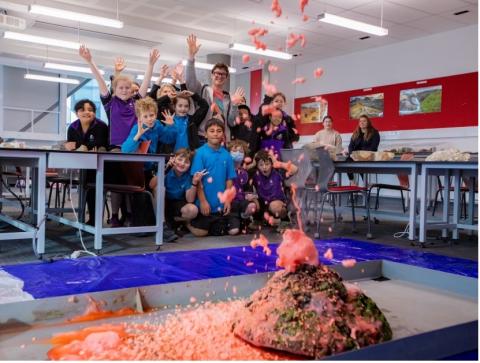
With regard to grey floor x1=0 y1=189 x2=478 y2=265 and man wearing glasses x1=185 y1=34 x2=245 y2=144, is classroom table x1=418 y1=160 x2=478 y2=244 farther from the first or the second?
man wearing glasses x1=185 y1=34 x2=245 y2=144

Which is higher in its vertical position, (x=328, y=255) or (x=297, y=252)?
(x=297, y=252)

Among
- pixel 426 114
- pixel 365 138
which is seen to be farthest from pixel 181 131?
pixel 426 114

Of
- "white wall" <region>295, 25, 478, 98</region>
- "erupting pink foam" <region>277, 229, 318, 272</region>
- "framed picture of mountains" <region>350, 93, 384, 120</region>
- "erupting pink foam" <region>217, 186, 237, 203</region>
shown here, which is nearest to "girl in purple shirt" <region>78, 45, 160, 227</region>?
"erupting pink foam" <region>217, 186, 237, 203</region>

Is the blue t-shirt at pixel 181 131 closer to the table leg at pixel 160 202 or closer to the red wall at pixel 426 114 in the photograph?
the table leg at pixel 160 202

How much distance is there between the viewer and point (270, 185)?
15.9ft

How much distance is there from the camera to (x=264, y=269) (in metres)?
2.88

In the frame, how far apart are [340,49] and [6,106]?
9.80 meters

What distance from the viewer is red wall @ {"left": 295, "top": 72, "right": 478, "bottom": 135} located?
8.38 meters

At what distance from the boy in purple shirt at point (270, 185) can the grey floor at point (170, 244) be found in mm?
219

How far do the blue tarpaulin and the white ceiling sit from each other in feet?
17.0

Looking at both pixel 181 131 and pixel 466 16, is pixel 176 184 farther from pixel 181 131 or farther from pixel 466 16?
pixel 466 16

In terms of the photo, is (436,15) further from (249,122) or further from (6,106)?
(6,106)

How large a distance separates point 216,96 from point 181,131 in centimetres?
69

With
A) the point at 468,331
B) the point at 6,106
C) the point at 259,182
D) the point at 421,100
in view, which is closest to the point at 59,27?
the point at 6,106
